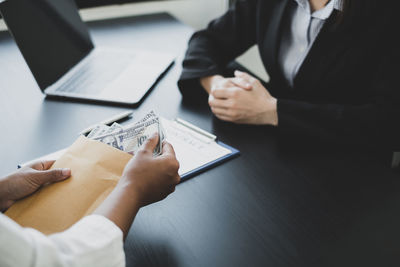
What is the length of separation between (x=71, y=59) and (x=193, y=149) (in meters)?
0.64

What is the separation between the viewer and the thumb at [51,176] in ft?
1.58

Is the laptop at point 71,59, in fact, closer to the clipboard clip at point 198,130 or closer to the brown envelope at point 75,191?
the clipboard clip at point 198,130

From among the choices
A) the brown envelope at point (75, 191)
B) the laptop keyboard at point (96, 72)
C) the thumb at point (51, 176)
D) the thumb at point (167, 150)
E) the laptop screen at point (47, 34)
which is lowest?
the thumb at point (167, 150)

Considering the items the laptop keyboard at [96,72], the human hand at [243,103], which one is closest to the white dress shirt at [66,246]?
the human hand at [243,103]

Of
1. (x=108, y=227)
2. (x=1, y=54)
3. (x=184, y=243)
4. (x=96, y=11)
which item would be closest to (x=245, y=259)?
(x=184, y=243)

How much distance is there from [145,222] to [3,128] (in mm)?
531

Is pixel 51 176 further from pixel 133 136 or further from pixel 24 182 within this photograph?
pixel 133 136

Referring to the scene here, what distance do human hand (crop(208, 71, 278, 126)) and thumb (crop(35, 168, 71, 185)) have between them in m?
0.42

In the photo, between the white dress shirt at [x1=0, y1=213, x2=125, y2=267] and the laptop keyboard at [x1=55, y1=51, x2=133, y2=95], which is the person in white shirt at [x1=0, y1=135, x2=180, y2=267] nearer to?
the white dress shirt at [x1=0, y1=213, x2=125, y2=267]

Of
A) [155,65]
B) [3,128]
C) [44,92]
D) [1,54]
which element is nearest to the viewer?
[3,128]

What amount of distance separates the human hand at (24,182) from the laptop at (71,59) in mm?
378

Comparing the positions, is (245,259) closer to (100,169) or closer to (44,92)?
(100,169)

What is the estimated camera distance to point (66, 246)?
359 millimetres

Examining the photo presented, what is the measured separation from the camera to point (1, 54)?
1159 millimetres
